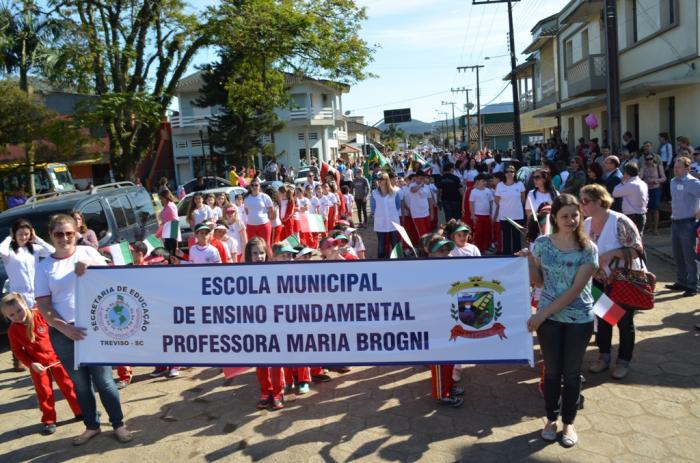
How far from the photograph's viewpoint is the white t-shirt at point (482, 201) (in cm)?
1081

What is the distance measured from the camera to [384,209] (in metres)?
10.0

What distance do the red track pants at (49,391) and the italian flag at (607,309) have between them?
4360mm

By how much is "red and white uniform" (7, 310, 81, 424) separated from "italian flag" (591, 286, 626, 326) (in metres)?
4.37

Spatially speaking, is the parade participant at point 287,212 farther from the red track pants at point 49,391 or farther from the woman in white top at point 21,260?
the red track pants at point 49,391

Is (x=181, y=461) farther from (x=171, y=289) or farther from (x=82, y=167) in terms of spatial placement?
(x=82, y=167)

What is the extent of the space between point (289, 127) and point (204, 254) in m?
46.2

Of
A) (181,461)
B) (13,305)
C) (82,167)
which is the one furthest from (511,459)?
(82,167)

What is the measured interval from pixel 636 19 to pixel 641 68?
5.63 ft

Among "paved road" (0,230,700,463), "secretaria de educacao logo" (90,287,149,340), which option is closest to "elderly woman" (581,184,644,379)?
"paved road" (0,230,700,463)

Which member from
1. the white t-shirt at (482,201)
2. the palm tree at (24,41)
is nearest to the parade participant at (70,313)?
the white t-shirt at (482,201)

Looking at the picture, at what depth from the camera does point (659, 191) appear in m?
12.2

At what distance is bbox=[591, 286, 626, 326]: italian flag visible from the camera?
4.63 meters

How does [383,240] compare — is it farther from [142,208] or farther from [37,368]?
[37,368]

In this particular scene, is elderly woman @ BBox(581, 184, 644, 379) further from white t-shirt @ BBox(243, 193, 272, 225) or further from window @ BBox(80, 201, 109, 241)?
window @ BBox(80, 201, 109, 241)
